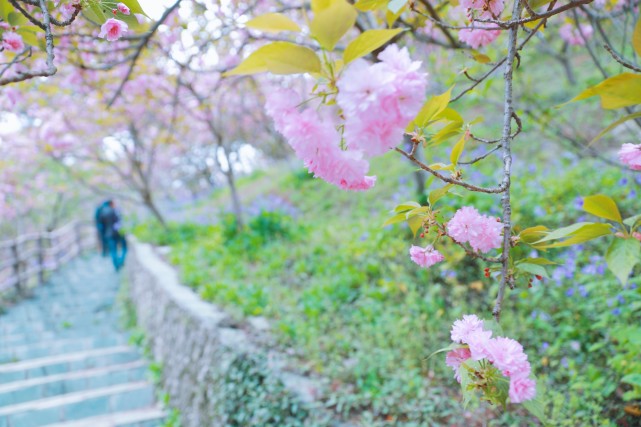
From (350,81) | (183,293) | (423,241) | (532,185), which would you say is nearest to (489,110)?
(532,185)

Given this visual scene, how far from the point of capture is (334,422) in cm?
236

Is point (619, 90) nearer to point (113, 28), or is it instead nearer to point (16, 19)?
point (113, 28)

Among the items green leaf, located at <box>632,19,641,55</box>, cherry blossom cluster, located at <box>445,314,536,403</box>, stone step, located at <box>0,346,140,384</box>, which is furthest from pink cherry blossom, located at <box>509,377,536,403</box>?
stone step, located at <box>0,346,140,384</box>

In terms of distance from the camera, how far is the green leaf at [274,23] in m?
0.77

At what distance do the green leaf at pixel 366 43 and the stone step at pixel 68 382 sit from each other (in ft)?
17.2

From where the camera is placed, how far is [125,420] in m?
4.18

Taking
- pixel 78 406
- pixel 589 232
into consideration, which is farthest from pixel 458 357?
pixel 78 406

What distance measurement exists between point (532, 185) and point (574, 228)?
12.8 feet

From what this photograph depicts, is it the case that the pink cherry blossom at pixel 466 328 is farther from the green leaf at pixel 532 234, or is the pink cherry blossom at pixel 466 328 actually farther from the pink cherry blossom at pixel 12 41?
the pink cherry blossom at pixel 12 41

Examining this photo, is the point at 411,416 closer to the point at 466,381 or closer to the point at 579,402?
the point at 579,402

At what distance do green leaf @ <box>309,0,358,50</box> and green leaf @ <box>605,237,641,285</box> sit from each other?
610 millimetres

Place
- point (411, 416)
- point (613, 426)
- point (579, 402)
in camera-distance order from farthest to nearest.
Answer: point (411, 416)
point (579, 402)
point (613, 426)

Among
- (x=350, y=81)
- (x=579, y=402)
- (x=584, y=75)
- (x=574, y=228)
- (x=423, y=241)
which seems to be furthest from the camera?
(x=584, y=75)

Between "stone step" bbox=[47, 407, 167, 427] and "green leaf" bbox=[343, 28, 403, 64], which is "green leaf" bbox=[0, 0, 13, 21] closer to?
"green leaf" bbox=[343, 28, 403, 64]
